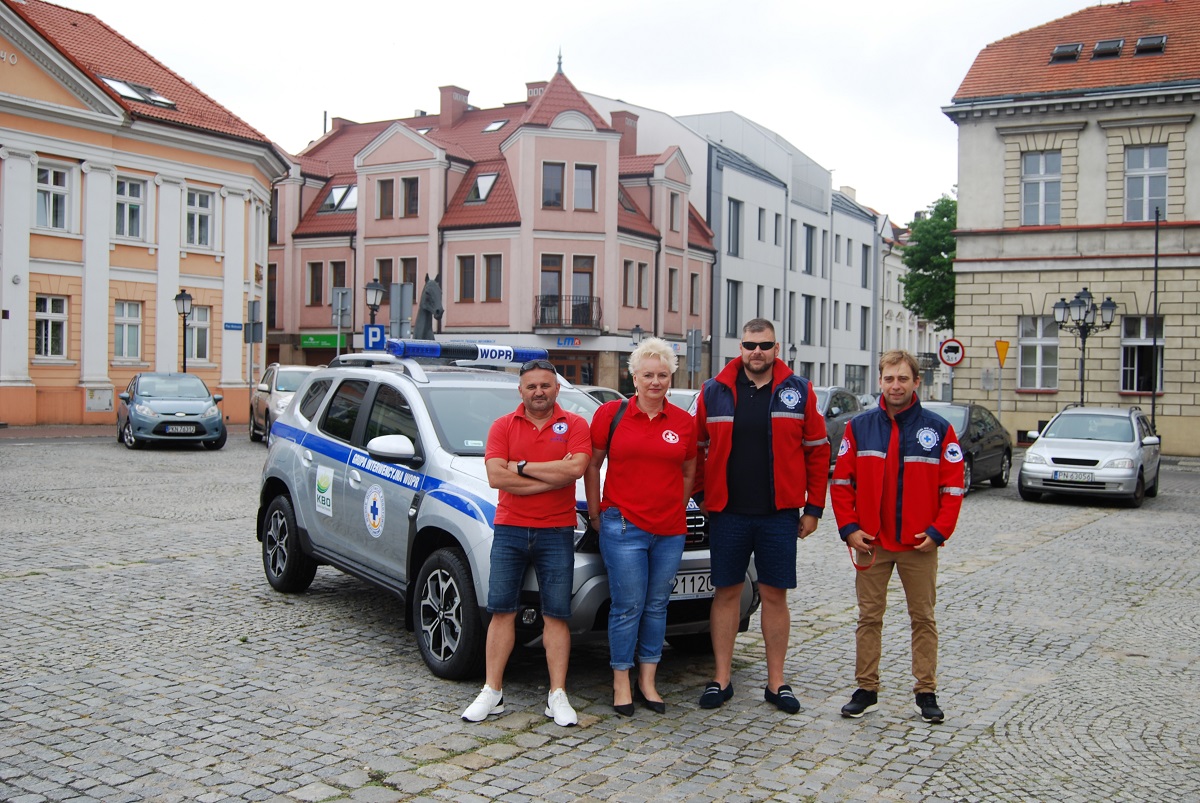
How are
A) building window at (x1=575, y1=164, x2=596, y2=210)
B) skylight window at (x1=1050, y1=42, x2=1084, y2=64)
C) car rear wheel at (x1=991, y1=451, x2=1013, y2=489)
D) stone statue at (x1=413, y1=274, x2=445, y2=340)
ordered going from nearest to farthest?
stone statue at (x1=413, y1=274, x2=445, y2=340)
car rear wheel at (x1=991, y1=451, x2=1013, y2=489)
skylight window at (x1=1050, y1=42, x2=1084, y2=64)
building window at (x1=575, y1=164, x2=596, y2=210)

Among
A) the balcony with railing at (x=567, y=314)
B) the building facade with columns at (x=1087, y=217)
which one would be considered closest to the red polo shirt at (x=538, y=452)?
the building facade with columns at (x=1087, y=217)

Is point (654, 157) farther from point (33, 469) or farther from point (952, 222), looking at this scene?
point (33, 469)

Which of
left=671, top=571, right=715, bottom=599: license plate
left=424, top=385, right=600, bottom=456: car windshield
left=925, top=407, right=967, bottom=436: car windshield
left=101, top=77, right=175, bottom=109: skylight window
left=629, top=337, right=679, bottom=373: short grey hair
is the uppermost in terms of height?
left=101, top=77, right=175, bottom=109: skylight window

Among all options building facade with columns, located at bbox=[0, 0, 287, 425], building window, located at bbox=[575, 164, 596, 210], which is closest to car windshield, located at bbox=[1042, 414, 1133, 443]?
building facade with columns, located at bbox=[0, 0, 287, 425]

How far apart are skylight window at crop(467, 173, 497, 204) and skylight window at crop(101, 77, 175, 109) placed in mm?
12574

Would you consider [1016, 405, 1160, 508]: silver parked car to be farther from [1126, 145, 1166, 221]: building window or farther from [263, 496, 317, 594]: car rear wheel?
[1126, 145, 1166, 221]: building window

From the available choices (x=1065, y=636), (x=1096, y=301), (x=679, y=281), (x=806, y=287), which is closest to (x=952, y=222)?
(x=806, y=287)

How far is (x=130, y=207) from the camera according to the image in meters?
33.5

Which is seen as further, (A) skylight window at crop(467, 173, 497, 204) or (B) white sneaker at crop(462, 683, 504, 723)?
(A) skylight window at crop(467, 173, 497, 204)

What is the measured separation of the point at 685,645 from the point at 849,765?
6.81 feet

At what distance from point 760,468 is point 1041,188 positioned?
2885 centimetres

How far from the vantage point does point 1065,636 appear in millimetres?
7852

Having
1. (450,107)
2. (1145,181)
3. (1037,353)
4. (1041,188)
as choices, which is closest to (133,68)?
(450,107)

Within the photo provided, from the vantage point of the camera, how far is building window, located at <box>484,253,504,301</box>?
143 ft
